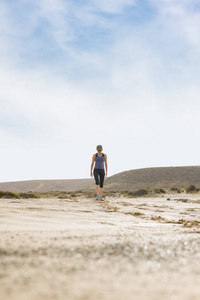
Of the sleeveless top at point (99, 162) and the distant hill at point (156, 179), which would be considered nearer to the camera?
the sleeveless top at point (99, 162)

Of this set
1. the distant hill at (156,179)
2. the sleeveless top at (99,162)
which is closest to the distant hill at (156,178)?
the distant hill at (156,179)

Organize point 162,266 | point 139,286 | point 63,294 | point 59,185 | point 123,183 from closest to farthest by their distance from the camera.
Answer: point 63,294
point 139,286
point 162,266
point 123,183
point 59,185

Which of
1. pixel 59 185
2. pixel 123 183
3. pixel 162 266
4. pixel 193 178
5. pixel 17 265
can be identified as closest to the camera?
pixel 17 265

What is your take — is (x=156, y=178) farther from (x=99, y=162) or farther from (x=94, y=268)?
(x=94, y=268)

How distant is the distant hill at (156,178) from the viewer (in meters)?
54.2

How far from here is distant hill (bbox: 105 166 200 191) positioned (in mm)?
54188

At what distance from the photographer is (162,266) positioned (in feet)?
4.30

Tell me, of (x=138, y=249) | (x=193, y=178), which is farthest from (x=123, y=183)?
(x=138, y=249)

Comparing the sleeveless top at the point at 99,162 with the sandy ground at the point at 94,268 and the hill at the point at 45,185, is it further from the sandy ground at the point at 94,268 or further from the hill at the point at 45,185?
the hill at the point at 45,185

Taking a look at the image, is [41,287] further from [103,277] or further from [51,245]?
[51,245]

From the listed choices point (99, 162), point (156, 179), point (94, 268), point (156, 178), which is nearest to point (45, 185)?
point (156, 178)

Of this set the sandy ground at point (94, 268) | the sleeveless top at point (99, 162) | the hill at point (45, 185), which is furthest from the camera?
the hill at point (45, 185)

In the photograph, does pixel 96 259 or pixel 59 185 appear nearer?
pixel 96 259

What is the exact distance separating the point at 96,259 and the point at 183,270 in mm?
427
